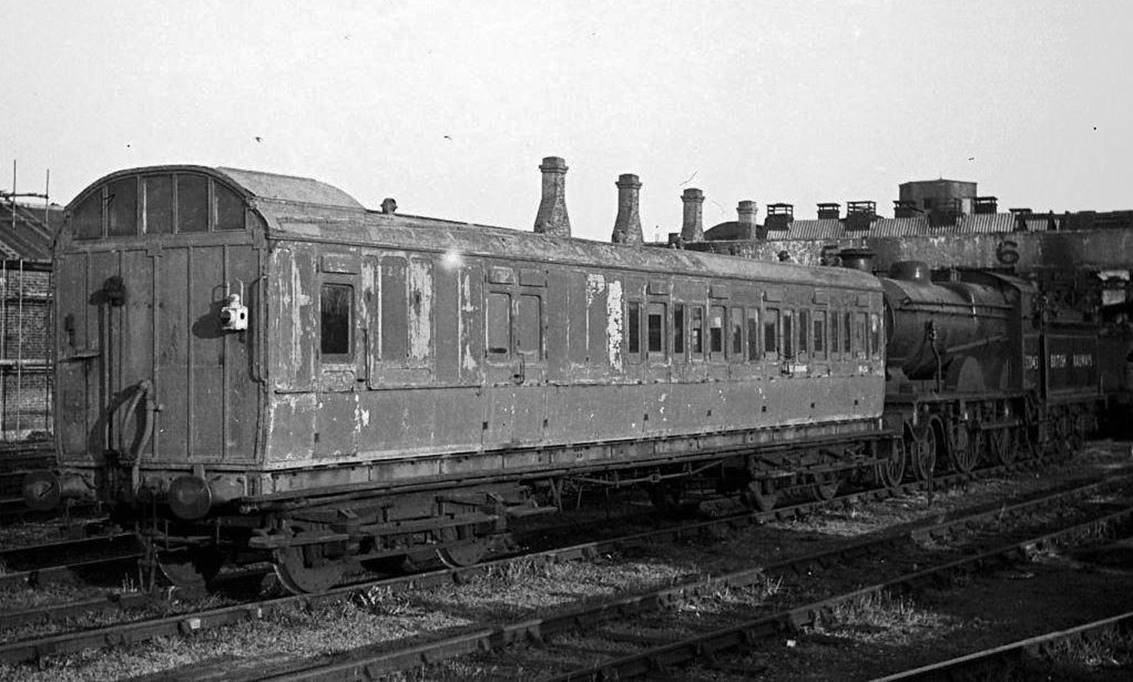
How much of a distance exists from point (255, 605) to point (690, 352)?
688 centimetres

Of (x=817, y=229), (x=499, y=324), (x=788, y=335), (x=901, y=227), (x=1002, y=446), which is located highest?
(x=817, y=229)

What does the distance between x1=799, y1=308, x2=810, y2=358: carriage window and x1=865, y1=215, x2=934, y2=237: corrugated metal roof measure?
3120 centimetres

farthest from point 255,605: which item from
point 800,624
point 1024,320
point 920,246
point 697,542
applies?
point 920,246

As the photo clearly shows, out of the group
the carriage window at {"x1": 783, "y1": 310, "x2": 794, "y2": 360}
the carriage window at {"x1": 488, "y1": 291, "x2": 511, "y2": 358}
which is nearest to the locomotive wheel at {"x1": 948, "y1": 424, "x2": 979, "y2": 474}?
the carriage window at {"x1": 783, "y1": 310, "x2": 794, "y2": 360}

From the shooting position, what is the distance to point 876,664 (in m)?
9.52

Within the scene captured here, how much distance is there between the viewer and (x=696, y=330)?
1573 cm

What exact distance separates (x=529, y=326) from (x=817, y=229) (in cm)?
4011

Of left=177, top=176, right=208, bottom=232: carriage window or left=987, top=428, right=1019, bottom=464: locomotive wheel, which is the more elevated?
left=177, top=176, right=208, bottom=232: carriage window

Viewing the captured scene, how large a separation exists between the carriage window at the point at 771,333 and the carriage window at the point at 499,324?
17.8 feet

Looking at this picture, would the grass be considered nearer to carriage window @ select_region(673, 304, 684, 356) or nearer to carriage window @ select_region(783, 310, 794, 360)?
carriage window @ select_region(673, 304, 684, 356)

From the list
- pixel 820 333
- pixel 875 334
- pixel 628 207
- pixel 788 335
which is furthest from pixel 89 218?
pixel 628 207

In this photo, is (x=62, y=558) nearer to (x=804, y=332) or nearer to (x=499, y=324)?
(x=499, y=324)

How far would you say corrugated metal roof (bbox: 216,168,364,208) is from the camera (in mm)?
10961

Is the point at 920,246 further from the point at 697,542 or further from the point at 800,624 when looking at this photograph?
the point at 800,624
